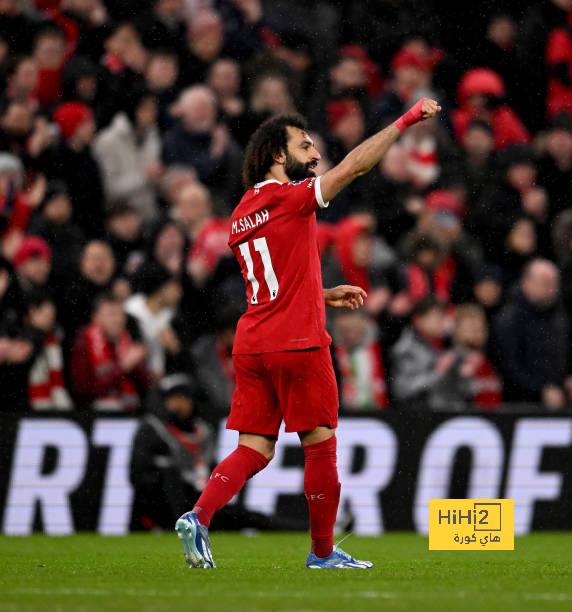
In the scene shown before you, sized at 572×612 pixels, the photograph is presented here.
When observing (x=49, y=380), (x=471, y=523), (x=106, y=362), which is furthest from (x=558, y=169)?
(x=471, y=523)

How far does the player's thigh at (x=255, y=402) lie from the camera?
675 cm

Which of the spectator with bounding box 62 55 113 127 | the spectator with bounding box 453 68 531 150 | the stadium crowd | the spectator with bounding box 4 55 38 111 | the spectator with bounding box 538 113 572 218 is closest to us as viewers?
the stadium crowd

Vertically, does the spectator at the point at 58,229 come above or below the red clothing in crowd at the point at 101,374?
above

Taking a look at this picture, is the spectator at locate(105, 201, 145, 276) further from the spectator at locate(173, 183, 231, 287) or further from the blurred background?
the spectator at locate(173, 183, 231, 287)

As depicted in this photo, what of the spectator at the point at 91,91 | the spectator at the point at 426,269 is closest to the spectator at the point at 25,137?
the spectator at the point at 91,91

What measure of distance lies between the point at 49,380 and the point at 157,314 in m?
1.12

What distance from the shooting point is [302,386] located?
259 inches

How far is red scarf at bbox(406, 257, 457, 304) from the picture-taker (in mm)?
12562

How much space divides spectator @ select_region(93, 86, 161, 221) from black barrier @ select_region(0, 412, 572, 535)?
2872 mm

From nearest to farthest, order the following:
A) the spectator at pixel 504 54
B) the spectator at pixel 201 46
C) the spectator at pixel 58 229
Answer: the spectator at pixel 58 229, the spectator at pixel 201 46, the spectator at pixel 504 54

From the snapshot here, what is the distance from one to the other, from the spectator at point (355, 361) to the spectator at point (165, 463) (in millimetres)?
1439

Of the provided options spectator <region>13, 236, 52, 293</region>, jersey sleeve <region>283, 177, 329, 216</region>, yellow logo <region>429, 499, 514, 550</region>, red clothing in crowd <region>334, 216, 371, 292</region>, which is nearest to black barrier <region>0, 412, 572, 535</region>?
spectator <region>13, 236, 52, 293</region>

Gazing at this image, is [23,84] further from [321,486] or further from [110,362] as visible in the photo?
[321,486]

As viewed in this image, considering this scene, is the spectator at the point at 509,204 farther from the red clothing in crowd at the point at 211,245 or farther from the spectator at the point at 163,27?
the spectator at the point at 163,27
